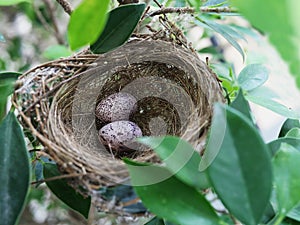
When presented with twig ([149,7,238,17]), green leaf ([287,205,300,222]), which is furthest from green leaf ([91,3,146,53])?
green leaf ([287,205,300,222])

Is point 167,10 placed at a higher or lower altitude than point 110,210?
higher

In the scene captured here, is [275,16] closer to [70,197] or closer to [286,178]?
[286,178]

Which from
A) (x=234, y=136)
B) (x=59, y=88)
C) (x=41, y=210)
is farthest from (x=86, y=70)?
(x=41, y=210)

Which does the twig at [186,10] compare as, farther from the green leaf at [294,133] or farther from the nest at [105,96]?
the green leaf at [294,133]

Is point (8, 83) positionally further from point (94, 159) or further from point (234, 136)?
point (234, 136)

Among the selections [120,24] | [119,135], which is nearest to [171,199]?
[120,24]

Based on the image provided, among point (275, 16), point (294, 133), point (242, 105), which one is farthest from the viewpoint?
point (294, 133)
